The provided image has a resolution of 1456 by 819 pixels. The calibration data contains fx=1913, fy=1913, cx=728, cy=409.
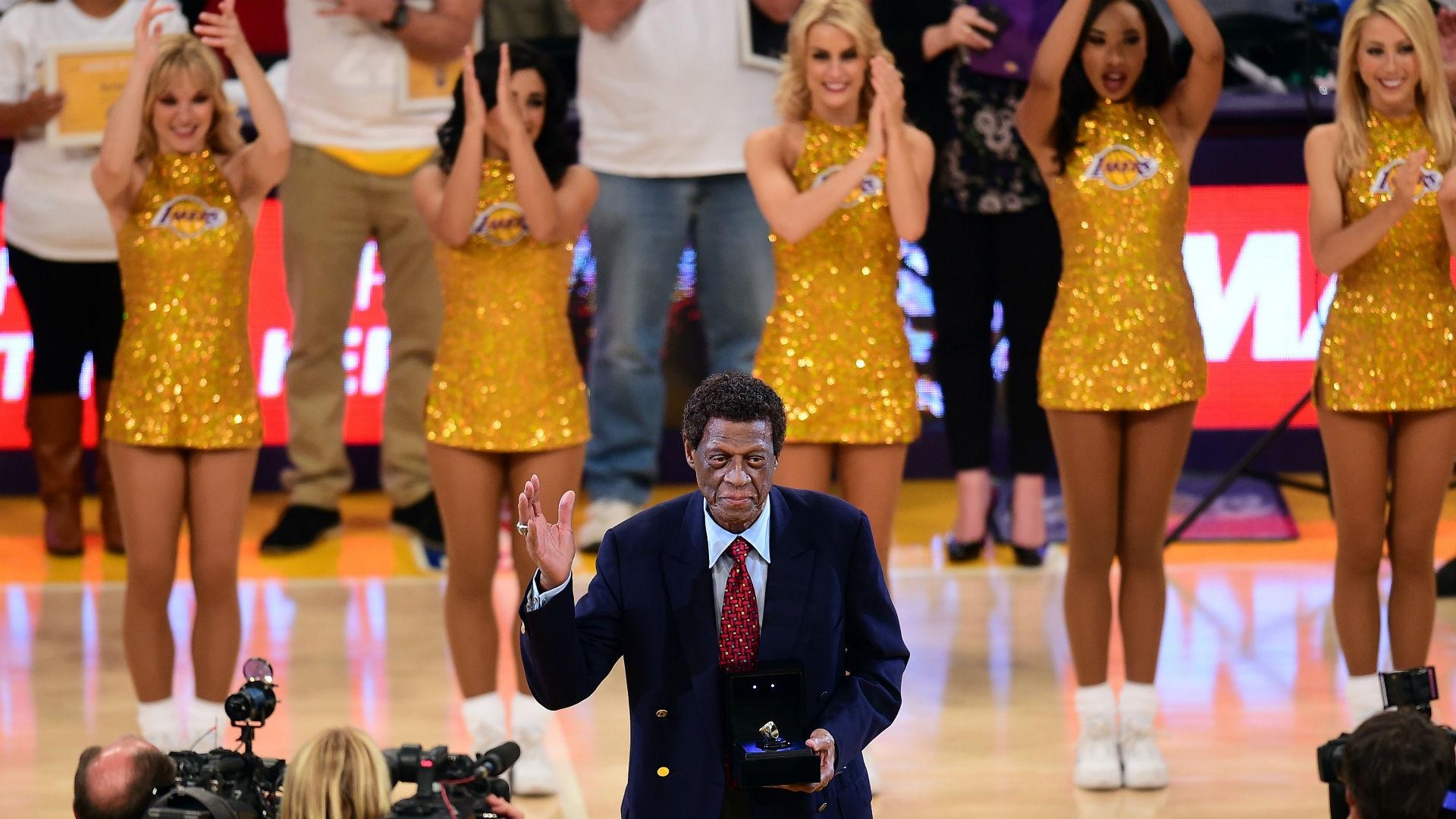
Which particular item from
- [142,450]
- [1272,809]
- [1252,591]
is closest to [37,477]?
[142,450]

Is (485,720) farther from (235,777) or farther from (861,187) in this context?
(861,187)

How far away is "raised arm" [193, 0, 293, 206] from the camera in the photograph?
15.9ft

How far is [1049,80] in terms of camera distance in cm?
473

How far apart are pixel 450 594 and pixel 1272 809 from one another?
2.06 m

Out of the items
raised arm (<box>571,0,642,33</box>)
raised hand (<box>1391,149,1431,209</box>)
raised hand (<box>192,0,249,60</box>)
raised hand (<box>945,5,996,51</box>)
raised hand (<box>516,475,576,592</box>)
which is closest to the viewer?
raised hand (<box>516,475,576,592</box>)

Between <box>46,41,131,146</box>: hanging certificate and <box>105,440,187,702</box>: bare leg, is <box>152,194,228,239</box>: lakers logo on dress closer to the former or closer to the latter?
<box>105,440,187,702</box>: bare leg

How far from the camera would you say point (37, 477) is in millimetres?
7863

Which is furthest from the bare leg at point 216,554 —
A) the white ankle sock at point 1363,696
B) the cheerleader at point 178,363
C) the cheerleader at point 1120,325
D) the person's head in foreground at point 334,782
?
the white ankle sock at point 1363,696

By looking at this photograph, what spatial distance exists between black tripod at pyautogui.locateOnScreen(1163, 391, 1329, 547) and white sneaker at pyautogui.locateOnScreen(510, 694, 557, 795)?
241 centimetres

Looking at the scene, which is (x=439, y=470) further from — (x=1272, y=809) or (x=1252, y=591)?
(x=1252, y=591)

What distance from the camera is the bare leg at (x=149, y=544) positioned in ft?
15.4

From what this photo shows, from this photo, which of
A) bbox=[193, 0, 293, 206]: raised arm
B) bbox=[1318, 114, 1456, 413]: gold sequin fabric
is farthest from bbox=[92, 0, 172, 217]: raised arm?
bbox=[1318, 114, 1456, 413]: gold sequin fabric

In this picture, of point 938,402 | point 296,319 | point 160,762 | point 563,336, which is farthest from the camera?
point 938,402

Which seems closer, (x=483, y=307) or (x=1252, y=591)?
(x=483, y=307)
